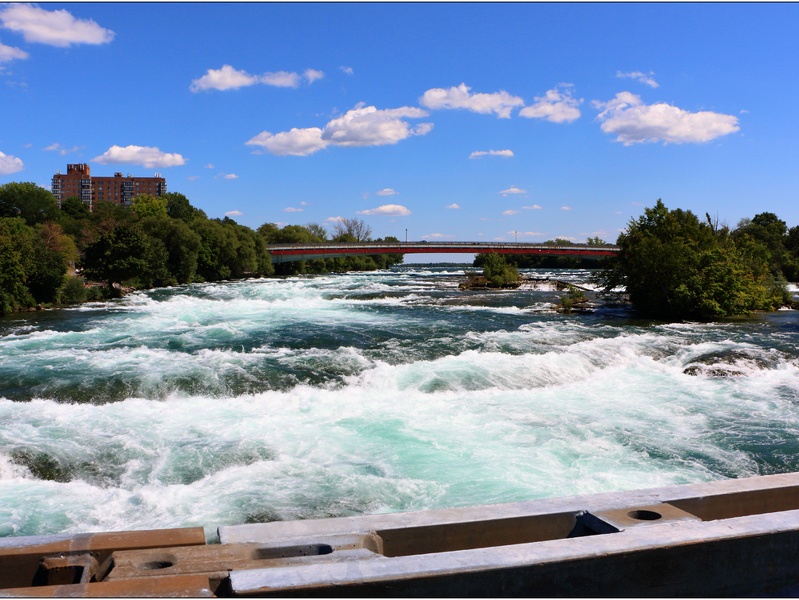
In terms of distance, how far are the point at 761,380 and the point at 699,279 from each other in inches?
544

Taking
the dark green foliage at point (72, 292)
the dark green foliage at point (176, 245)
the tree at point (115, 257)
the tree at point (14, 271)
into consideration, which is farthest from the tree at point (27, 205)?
the tree at point (14, 271)

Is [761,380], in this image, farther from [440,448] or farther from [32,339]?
[32,339]

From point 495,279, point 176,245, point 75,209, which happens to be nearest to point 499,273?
point 495,279

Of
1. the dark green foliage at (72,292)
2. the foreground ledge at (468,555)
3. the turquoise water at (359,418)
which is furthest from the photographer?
the dark green foliage at (72,292)

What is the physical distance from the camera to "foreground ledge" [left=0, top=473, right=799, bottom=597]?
4.29m

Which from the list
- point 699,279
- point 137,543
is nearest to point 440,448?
point 137,543

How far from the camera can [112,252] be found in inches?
1674

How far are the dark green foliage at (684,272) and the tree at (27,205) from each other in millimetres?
78996

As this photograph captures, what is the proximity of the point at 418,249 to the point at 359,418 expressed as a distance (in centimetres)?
7723

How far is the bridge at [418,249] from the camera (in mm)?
82150

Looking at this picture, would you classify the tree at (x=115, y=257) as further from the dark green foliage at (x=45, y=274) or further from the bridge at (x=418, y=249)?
the bridge at (x=418, y=249)

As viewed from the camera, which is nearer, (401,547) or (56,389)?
(401,547)

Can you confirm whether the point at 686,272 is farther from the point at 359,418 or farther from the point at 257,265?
the point at 257,265

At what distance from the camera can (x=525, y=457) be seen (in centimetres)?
1147
